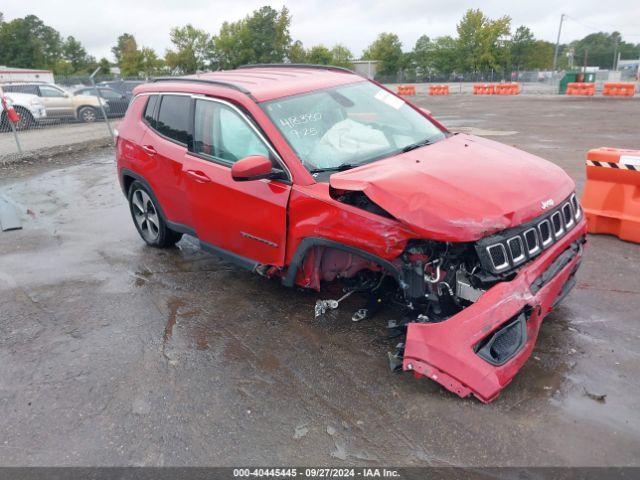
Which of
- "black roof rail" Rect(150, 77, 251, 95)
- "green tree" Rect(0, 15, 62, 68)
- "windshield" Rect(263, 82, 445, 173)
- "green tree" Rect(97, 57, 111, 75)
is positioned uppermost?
"green tree" Rect(0, 15, 62, 68)

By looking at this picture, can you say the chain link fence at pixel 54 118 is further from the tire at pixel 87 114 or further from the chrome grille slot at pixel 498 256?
the chrome grille slot at pixel 498 256

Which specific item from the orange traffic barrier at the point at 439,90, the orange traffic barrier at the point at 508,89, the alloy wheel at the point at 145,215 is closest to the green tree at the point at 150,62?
the orange traffic barrier at the point at 439,90

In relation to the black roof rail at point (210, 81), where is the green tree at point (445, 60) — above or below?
above

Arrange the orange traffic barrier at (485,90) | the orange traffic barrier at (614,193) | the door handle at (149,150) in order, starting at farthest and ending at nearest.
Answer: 1. the orange traffic barrier at (485,90)
2. the orange traffic barrier at (614,193)
3. the door handle at (149,150)

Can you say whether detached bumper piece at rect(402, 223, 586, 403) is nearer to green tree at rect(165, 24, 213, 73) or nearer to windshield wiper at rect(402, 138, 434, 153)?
windshield wiper at rect(402, 138, 434, 153)

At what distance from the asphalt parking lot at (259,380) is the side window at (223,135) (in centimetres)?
130

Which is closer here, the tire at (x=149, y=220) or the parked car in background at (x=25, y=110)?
the tire at (x=149, y=220)

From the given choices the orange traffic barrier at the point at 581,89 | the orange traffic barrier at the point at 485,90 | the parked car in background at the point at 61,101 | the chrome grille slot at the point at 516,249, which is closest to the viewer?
the chrome grille slot at the point at 516,249

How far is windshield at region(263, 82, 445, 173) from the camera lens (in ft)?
12.5

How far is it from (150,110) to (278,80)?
1.61 metres

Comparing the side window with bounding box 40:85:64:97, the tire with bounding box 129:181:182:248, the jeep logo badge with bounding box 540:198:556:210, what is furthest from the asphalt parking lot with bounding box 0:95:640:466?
the side window with bounding box 40:85:64:97

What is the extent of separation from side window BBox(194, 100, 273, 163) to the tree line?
2328 inches

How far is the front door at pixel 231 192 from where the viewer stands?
3.80 metres

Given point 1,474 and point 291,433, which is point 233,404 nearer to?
point 291,433
